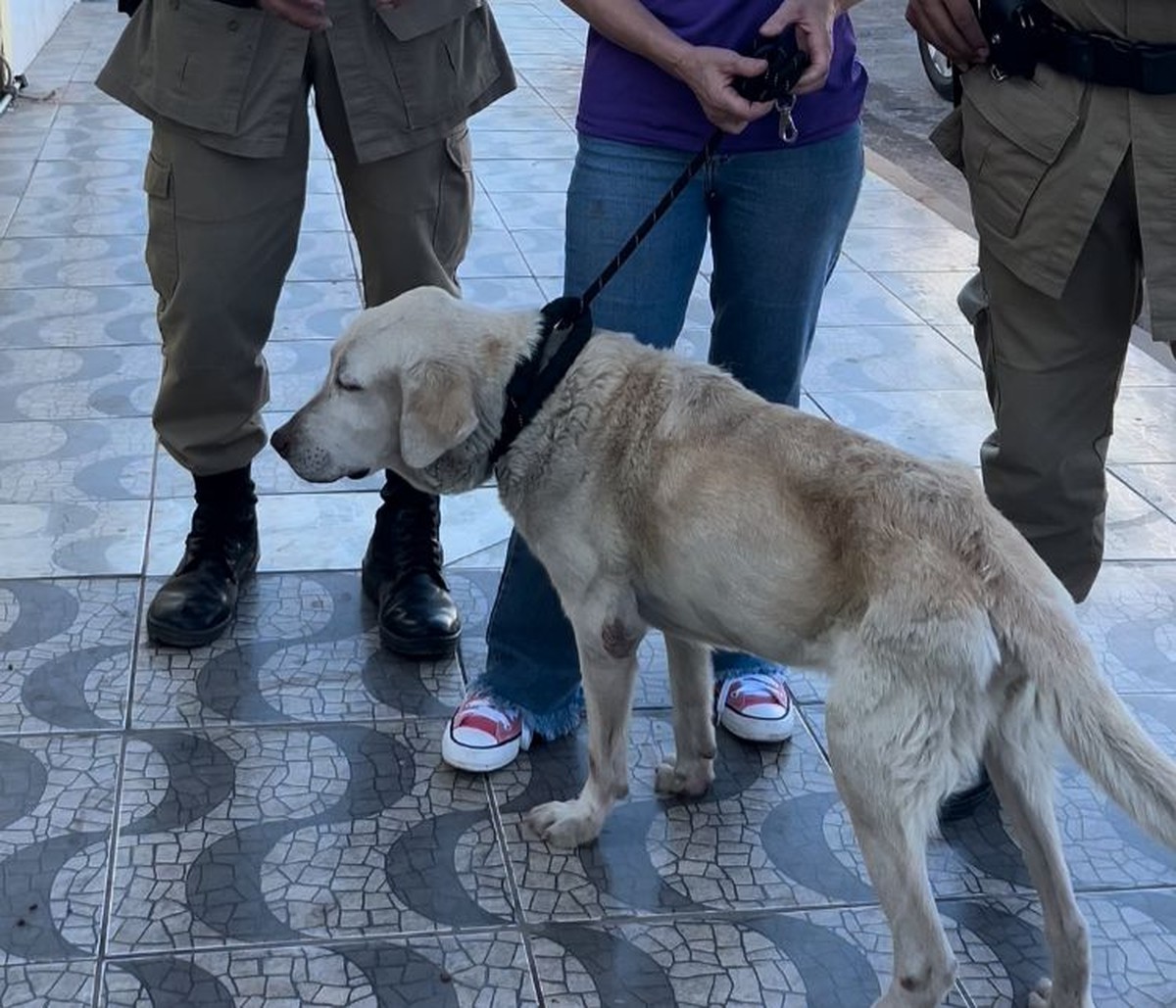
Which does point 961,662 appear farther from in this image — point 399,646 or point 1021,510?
point 399,646

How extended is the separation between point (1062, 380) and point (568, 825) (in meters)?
1.31

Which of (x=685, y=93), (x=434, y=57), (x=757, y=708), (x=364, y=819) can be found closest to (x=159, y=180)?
(x=434, y=57)

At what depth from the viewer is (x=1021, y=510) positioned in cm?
324

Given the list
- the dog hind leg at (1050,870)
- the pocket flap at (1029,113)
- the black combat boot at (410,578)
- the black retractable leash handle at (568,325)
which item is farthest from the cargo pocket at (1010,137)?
the black combat boot at (410,578)

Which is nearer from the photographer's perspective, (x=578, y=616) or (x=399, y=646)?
(x=578, y=616)

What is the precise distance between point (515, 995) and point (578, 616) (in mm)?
697

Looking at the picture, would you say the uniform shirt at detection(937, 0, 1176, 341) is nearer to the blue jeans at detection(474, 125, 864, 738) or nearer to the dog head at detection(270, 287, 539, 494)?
the blue jeans at detection(474, 125, 864, 738)

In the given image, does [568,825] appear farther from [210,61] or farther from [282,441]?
[210,61]

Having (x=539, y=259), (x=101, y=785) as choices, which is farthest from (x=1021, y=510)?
(x=539, y=259)

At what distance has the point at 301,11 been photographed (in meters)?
3.33

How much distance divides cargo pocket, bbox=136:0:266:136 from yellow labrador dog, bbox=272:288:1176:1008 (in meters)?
0.78

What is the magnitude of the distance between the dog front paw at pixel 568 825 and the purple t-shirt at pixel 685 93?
133 cm

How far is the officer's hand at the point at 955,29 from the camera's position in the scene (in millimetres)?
3025

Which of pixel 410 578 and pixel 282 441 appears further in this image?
pixel 410 578
